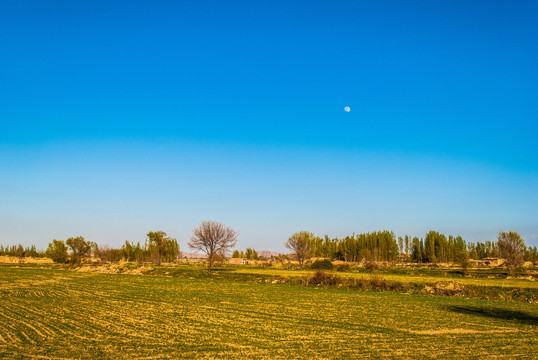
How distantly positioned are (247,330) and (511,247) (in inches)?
2922

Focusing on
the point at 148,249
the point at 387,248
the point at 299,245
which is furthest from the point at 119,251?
the point at 387,248

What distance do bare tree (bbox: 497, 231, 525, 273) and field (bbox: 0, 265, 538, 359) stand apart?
56.2 m

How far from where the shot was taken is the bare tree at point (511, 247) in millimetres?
70938

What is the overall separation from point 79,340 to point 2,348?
2.18 metres

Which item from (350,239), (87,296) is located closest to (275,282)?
(87,296)

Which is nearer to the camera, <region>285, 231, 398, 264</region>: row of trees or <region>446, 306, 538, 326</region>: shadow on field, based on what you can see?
<region>446, 306, 538, 326</region>: shadow on field

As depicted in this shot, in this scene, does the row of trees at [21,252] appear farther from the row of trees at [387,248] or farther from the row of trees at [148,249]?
the row of trees at [387,248]

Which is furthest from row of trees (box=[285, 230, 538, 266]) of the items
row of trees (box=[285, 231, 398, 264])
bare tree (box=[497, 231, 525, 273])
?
bare tree (box=[497, 231, 525, 273])

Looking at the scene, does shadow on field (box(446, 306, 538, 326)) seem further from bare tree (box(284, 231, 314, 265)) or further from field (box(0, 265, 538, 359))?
bare tree (box(284, 231, 314, 265))

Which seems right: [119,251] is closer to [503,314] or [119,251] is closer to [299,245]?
[299,245]

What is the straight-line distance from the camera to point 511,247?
7138cm

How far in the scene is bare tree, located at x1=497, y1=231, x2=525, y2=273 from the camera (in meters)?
70.9

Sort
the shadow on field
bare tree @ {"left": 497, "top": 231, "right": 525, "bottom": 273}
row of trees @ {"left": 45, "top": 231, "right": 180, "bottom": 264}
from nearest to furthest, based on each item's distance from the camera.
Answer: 1. the shadow on field
2. bare tree @ {"left": 497, "top": 231, "right": 525, "bottom": 273}
3. row of trees @ {"left": 45, "top": 231, "right": 180, "bottom": 264}

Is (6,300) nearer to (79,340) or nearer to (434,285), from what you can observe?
(79,340)
